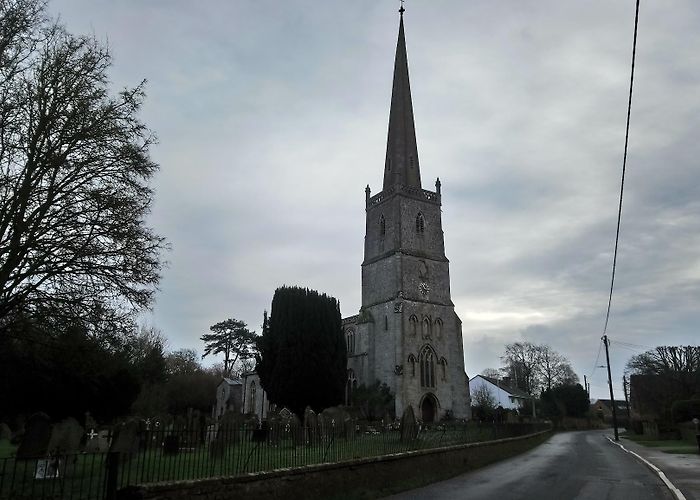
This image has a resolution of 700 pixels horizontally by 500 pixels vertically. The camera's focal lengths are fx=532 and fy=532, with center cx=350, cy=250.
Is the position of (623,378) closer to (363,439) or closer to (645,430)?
(645,430)

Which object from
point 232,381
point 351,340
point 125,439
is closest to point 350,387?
point 351,340

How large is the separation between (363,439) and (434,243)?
36377 mm

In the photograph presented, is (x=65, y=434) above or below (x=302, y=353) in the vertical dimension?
below

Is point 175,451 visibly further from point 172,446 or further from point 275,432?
point 275,432

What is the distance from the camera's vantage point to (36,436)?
10609 millimetres

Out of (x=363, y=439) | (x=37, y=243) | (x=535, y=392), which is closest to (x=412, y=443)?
(x=363, y=439)

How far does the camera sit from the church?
43.2 metres

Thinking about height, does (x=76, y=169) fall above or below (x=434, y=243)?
below

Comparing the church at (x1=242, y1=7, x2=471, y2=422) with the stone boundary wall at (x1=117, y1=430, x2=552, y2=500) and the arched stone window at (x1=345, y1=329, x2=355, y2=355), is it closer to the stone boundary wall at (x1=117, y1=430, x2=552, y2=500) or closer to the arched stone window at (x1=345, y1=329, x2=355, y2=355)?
the arched stone window at (x1=345, y1=329, x2=355, y2=355)

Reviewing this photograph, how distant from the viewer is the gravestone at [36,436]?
34.3 ft

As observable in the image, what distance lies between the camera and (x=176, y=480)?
7.80 metres

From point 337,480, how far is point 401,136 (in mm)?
43725

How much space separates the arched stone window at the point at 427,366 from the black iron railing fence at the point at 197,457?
27950 millimetres

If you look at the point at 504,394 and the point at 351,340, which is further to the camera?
the point at 504,394
